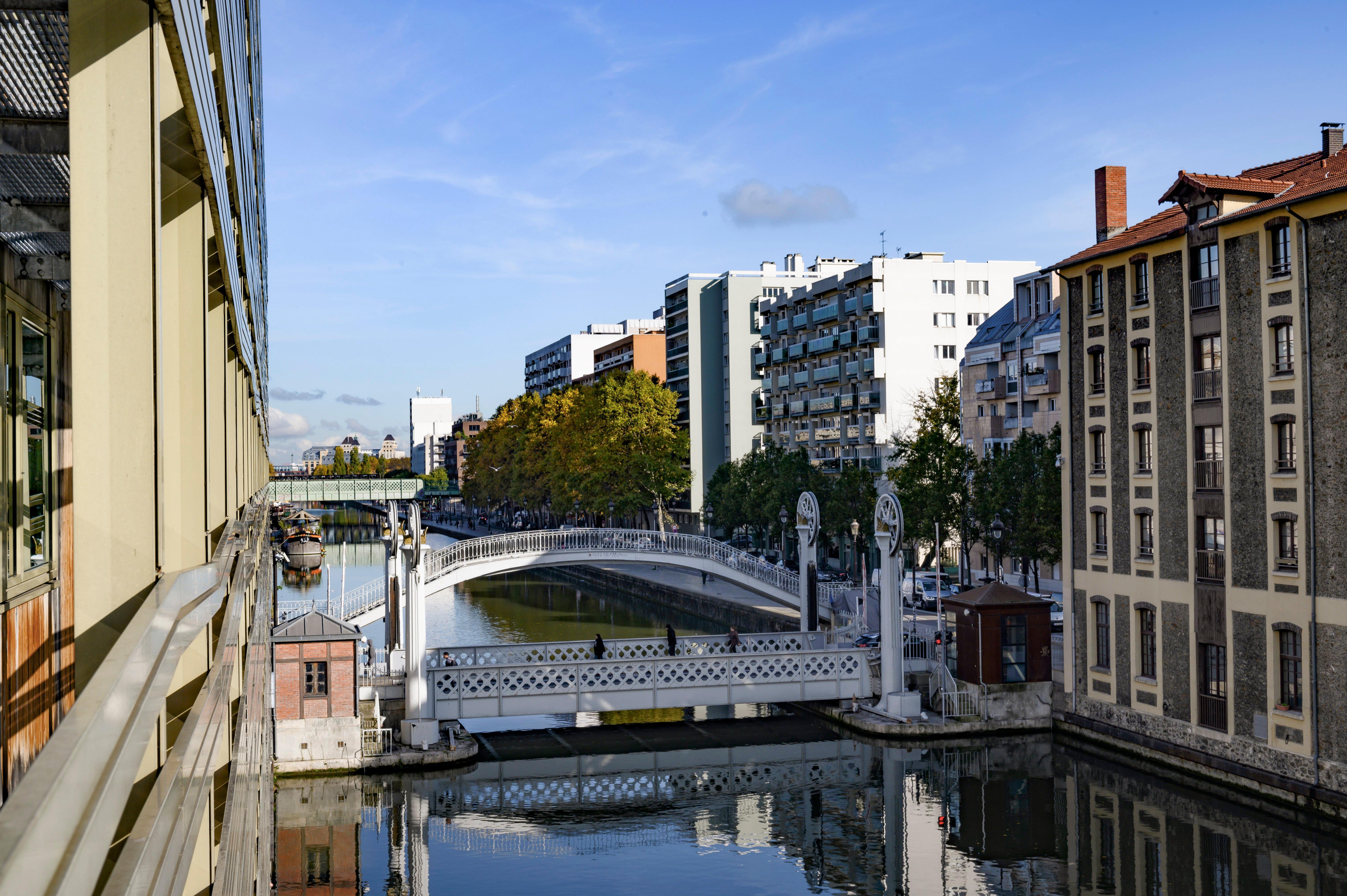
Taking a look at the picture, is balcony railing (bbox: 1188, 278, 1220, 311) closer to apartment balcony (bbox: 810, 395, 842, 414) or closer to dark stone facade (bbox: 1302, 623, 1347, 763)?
dark stone facade (bbox: 1302, 623, 1347, 763)

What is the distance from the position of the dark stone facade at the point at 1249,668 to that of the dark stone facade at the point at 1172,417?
1728mm

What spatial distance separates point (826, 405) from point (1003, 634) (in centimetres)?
4609

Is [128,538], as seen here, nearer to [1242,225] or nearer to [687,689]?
[1242,225]

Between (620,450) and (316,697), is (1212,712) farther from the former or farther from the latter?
(620,450)

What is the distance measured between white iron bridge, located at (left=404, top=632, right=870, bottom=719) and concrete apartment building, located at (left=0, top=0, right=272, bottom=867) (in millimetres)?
24145

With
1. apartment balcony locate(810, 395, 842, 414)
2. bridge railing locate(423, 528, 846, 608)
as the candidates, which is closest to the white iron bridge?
bridge railing locate(423, 528, 846, 608)

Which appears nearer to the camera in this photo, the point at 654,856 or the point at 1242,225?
the point at 654,856

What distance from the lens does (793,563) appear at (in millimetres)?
65938

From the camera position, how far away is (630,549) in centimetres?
4203

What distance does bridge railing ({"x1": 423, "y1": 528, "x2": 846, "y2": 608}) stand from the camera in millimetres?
39000

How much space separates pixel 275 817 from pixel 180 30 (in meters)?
24.5

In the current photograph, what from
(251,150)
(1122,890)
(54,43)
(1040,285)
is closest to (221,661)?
(54,43)

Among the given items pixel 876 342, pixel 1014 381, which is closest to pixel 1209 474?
pixel 1014 381

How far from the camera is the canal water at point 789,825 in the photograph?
20953 mm
